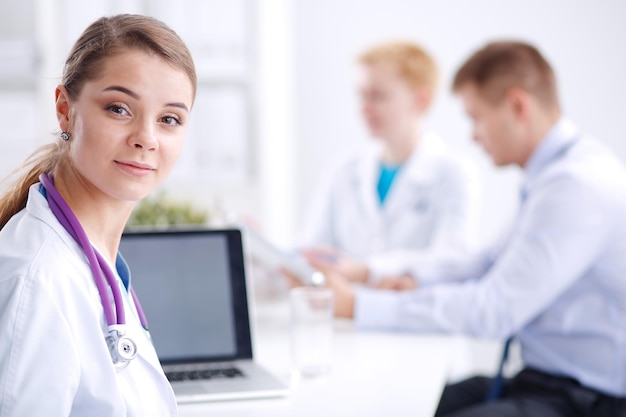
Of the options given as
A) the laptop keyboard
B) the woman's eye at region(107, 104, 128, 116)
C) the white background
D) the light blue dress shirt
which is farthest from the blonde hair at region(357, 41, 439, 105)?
the woman's eye at region(107, 104, 128, 116)

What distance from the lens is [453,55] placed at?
379 centimetres

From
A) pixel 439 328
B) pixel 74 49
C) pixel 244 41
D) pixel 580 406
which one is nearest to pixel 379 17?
pixel 244 41

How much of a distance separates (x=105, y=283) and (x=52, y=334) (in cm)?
12

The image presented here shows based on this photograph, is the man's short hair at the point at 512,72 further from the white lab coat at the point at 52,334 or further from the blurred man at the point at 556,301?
the white lab coat at the point at 52,334

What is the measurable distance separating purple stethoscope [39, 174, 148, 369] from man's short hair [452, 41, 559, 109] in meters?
1.49

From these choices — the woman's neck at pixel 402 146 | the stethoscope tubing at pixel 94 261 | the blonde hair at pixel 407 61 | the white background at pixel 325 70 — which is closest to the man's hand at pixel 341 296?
the stethoscope tubing at pixel 94 261

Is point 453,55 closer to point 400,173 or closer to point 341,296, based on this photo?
point 400,173

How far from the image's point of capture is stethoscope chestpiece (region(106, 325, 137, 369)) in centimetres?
93

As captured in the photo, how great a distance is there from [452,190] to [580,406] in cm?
123

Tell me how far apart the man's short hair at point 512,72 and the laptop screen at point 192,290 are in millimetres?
949

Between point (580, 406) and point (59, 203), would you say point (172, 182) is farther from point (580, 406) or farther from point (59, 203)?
point (59, 203)

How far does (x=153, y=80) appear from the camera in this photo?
0.98m

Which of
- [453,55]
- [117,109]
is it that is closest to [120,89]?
[117,109]

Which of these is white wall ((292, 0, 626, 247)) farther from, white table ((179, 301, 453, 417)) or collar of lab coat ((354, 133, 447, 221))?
white table ((179, 301, 453, 417))
